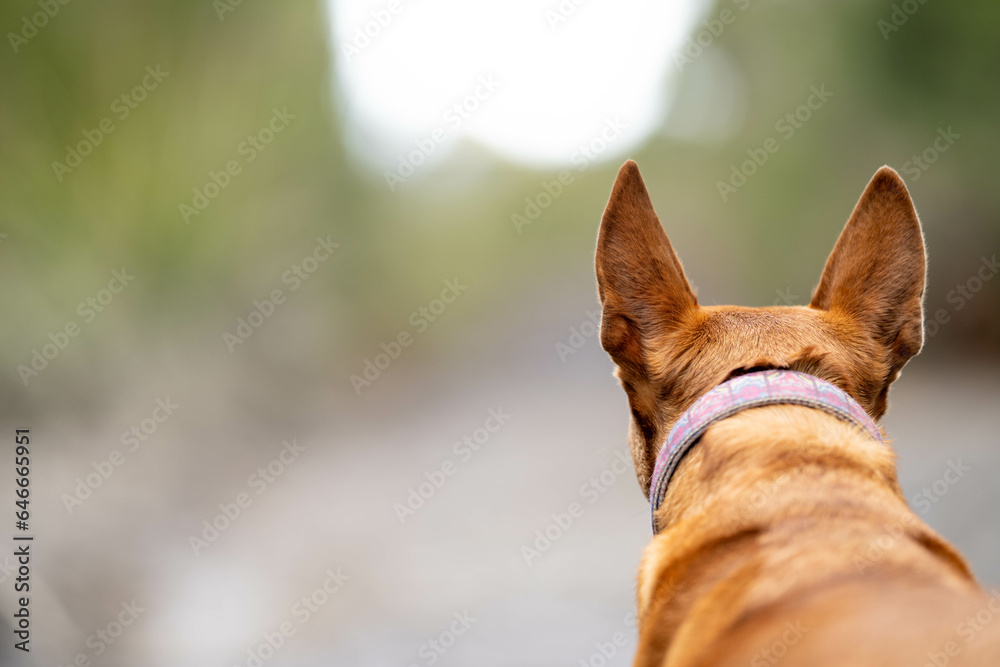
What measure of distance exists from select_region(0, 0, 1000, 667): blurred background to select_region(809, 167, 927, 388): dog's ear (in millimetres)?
2064

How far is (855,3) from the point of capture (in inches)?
269

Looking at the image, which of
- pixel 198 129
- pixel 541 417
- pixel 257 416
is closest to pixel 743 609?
pixel 198 129

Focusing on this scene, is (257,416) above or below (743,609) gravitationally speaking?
below

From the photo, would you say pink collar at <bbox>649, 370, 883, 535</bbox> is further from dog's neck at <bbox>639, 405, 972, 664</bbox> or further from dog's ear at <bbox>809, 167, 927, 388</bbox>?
dog's ear at <bbox>809, 167, 927, 388</bbox>

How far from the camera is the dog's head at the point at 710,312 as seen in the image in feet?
4.87

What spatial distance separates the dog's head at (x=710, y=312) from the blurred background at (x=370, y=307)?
1988mm

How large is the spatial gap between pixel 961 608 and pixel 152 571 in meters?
3.49

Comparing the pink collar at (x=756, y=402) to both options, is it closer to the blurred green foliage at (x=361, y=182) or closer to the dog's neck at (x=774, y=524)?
the dog's neck at (x=774, y=524)

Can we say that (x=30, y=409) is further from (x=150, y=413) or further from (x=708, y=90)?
(x=708, y=90)

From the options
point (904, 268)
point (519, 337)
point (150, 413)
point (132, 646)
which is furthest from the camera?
point (519, 337)

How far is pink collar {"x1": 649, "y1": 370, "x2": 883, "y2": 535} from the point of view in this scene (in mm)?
1312

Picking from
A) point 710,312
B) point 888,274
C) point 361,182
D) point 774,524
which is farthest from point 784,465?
point 361,182

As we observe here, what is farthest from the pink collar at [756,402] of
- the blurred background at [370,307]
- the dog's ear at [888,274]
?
the blurred background at [370,307]

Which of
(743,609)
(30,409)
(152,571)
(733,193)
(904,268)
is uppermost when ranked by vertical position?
(733,193)
